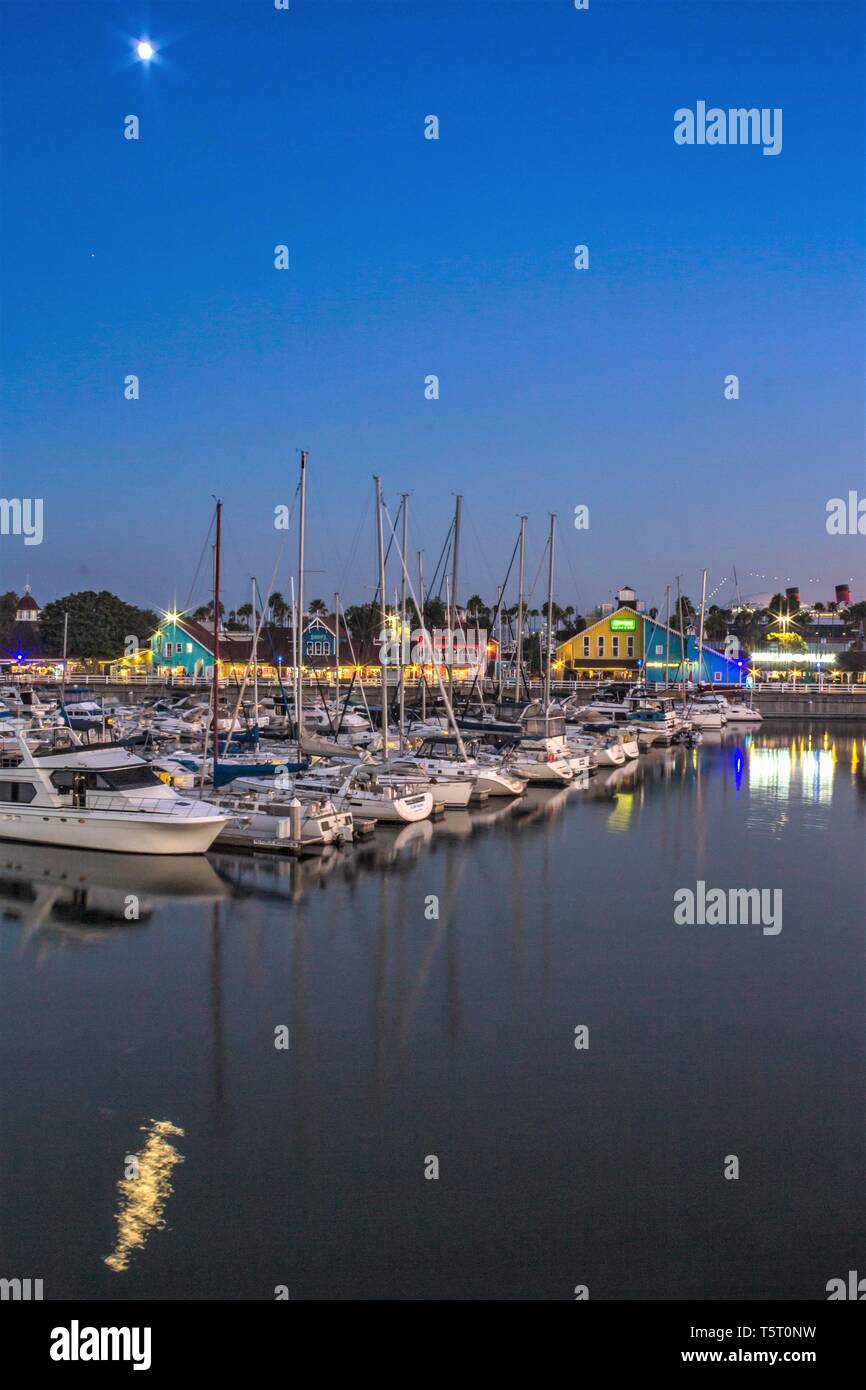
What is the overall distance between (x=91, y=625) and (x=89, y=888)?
3723 inches

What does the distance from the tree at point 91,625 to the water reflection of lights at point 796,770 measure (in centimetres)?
7092

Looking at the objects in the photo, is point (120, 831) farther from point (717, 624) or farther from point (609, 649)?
point (717, 624)

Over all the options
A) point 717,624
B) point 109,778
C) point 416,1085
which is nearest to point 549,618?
point 109,778

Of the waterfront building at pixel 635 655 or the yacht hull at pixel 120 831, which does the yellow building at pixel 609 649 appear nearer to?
the waterfront building at pixel 635 655

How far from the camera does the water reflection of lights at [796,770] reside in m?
47.9

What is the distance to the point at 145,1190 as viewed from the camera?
506 inches

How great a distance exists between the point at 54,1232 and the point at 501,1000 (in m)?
9.03

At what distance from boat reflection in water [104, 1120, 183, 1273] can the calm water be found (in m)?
0.03

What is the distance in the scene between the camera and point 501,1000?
1945cm

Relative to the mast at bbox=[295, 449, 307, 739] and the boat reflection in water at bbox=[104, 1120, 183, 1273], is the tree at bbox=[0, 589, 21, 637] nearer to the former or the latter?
the mast at bbox=[295, 449, 307, 739]

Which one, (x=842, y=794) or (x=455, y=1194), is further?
(x=842, y=794)
